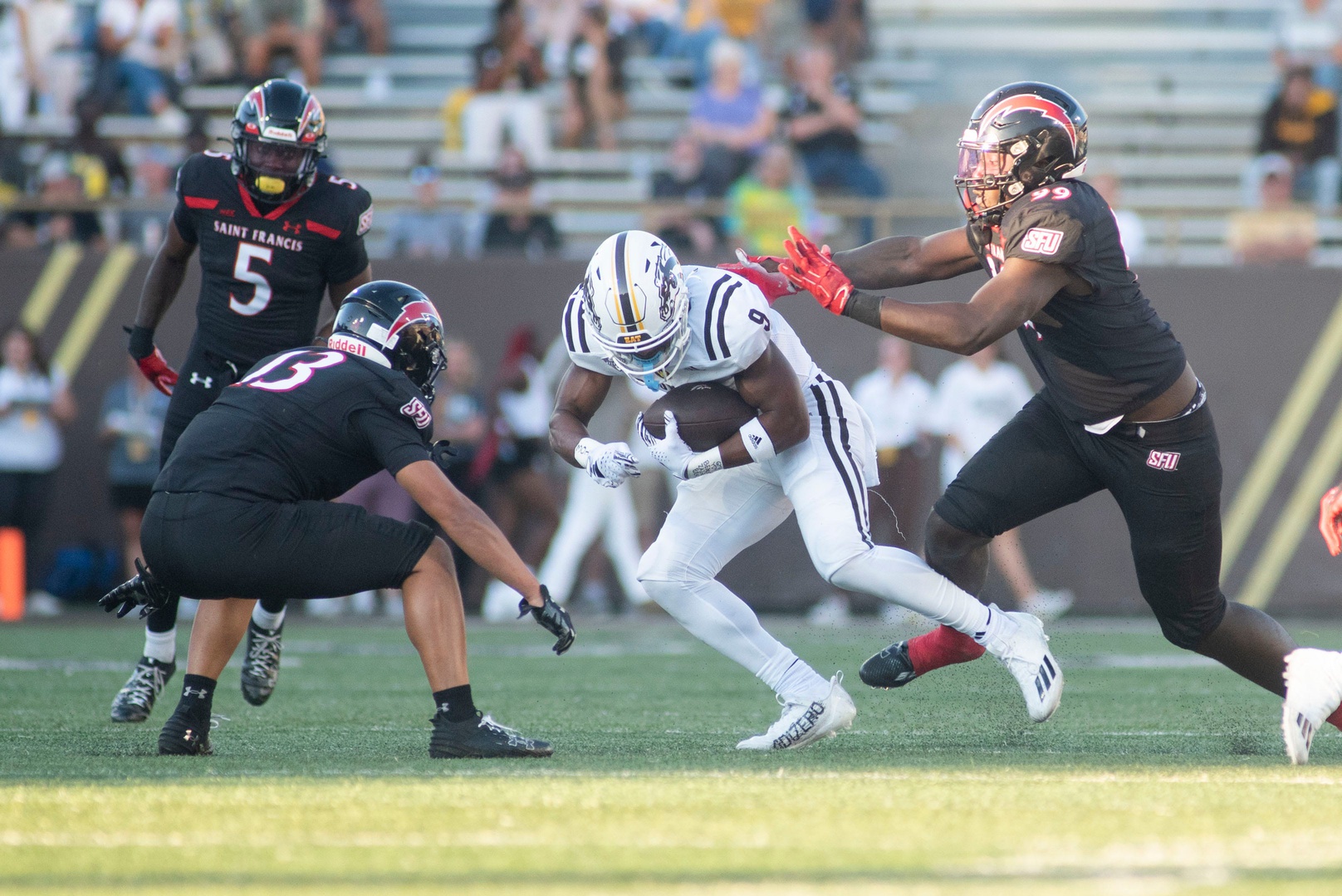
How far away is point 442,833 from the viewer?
11.0ft

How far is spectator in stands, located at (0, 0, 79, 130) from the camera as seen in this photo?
1303 centimetres

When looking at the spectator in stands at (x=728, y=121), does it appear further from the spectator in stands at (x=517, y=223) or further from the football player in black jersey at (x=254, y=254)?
the football player in black jersey at (x=254, y=254)

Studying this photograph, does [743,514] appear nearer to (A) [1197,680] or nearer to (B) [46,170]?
(A) [1197,680]

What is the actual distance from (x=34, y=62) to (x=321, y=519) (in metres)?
10.1

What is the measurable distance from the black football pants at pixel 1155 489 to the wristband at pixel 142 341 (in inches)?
118

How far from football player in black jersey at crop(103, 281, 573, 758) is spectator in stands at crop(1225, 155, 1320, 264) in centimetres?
813

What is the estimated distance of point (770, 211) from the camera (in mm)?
11289

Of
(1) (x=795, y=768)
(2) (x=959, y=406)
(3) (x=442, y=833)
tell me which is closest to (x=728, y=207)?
(2) (x=959, y=406)

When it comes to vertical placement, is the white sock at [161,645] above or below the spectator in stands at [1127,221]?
below

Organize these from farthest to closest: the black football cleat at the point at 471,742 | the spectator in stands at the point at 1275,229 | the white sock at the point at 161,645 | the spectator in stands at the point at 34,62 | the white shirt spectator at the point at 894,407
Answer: the spectator in stands at the point at 34,62
the spectator in stands at the point at 1275,229
the white shirt spectator at the point at 894,407
the white sock at the point at 161,645
the black football cleat at the point at 471,742

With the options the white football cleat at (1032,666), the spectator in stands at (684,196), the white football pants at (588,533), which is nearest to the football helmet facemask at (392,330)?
the white football cleat at (1032,666)

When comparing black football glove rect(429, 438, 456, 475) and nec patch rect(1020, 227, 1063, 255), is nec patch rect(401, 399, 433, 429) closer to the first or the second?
black football glove rect(429, 438, 456, 475)

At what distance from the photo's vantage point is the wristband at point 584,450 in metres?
4.82

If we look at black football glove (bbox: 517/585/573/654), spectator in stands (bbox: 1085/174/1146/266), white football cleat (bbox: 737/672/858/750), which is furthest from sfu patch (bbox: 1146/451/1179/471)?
spectator in stands (bbox: 1085/174/1146/266)
